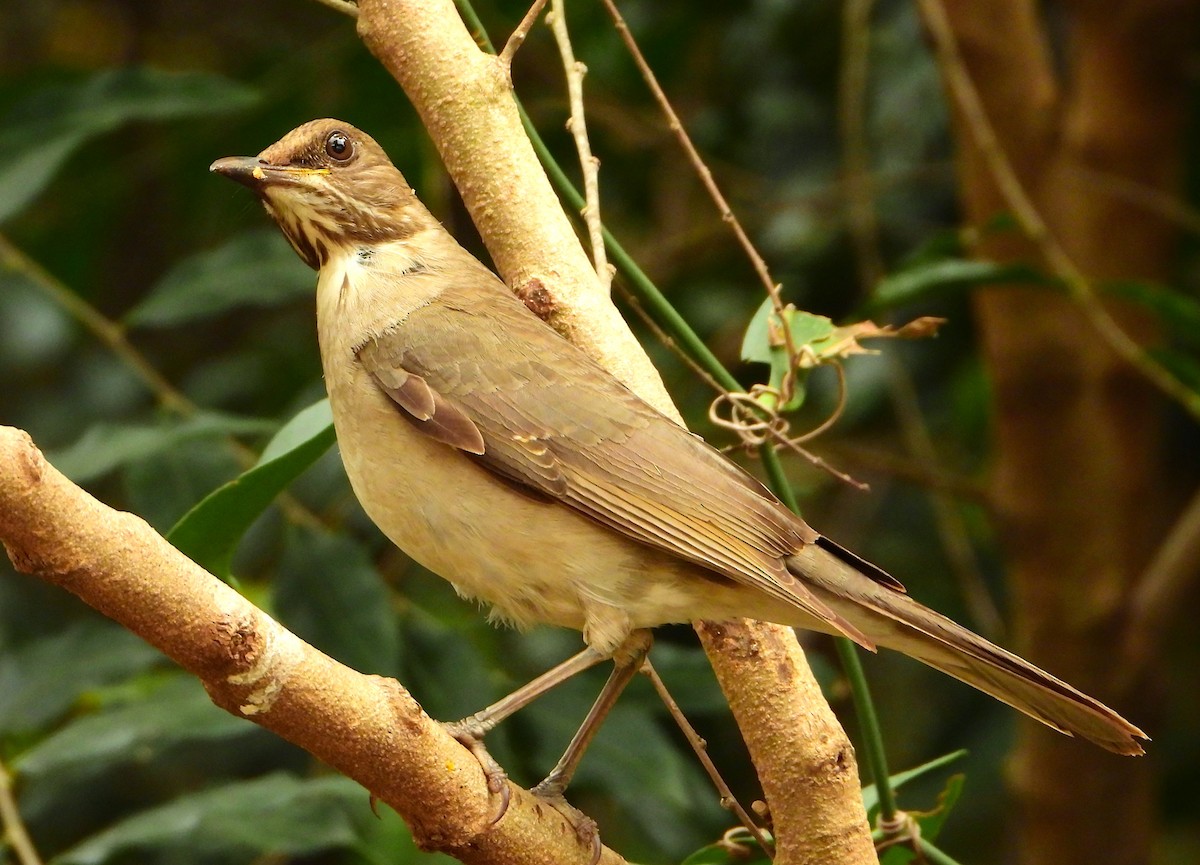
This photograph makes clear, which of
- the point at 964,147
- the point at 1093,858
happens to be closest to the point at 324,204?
the point at 964,147

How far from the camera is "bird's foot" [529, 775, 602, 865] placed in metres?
2.67

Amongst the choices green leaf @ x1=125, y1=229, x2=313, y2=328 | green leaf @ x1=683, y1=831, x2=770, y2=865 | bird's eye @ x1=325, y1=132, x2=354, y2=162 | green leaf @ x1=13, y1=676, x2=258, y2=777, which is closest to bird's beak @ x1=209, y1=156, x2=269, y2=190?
bird's eye @ x1=325, y1=132, x2=354, y2=162

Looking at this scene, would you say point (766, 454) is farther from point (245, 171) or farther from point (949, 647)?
point (245, 171)

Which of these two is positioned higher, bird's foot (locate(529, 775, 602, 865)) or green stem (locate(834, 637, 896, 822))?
green stem (locate(834, 637, 896, 822))

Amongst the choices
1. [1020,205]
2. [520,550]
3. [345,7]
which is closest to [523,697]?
[520,550]

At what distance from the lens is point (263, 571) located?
5352mm

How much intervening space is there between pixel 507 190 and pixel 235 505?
2.63ft

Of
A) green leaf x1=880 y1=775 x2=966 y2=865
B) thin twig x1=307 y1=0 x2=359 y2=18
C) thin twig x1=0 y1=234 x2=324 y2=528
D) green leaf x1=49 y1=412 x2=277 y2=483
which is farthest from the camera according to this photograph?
thin twig x1=0 y1=234 x2=324 y2=528

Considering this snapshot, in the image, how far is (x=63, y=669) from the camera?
3.97 meters

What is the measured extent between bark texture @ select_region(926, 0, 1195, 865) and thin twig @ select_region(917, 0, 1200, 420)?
7cm

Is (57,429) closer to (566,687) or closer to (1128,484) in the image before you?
(566,687)

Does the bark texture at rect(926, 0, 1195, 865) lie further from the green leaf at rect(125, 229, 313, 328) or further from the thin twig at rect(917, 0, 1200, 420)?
the green leaf at rect(125, 229, 313, 328)

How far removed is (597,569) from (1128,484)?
302 cm

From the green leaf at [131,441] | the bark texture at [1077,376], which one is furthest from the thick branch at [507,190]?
the bark texture at [1077,376]
